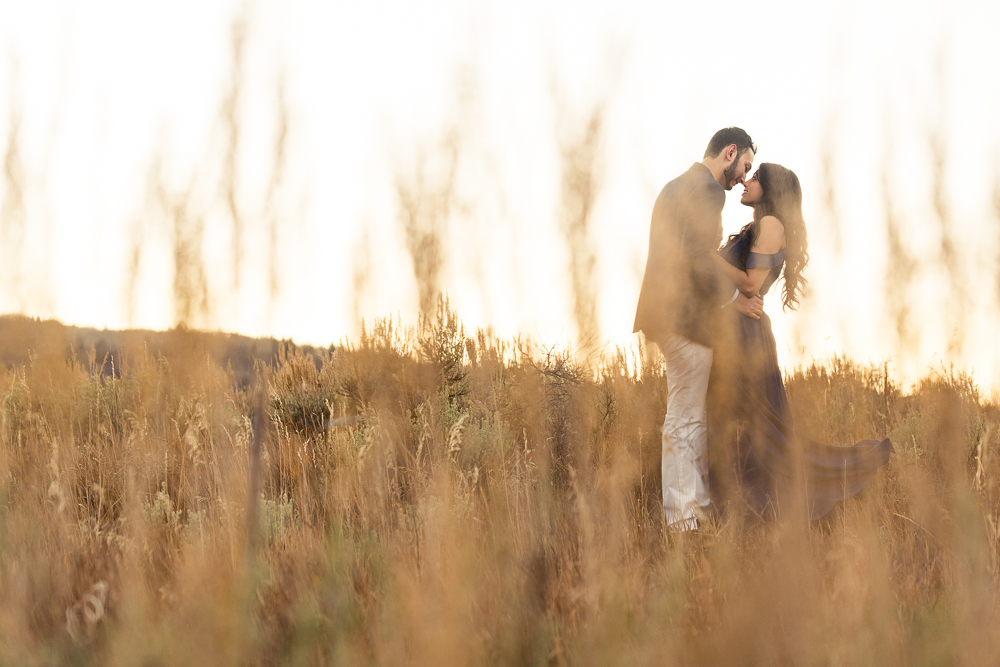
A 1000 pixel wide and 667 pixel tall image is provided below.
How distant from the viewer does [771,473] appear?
349 cm

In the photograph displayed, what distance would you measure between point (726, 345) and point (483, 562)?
1852 millimetres

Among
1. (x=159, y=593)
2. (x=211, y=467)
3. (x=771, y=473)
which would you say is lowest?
(x=159, y=593)

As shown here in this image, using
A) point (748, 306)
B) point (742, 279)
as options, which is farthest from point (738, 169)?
point (748, 306)

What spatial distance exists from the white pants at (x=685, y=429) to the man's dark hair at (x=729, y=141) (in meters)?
0.98

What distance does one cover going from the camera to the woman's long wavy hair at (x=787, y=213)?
3547 millimetres

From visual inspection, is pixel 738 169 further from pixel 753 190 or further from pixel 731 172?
pixel 753 190

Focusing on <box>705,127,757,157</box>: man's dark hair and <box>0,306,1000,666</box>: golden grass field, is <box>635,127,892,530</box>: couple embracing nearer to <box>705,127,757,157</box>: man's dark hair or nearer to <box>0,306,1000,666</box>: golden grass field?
<box>705,127,757,157</box>: man's dark hair

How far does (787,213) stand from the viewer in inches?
140

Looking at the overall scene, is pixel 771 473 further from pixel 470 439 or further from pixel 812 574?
pixel 470 439

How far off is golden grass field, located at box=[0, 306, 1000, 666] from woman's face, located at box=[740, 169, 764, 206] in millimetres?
1007

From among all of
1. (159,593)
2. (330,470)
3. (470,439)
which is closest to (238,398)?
(330,470)

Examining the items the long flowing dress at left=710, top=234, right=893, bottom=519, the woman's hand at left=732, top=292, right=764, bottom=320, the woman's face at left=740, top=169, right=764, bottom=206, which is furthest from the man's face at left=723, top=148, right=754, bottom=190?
the woman's hand at left=732, top=292, right=764, bottom=320

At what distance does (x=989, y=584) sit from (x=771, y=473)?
1.17 m

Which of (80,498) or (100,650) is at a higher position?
(80,498)
